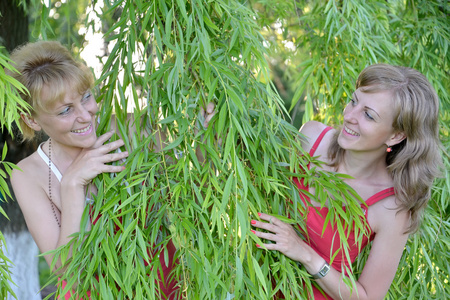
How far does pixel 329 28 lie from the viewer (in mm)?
2141

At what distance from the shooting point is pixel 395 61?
2.30 meters

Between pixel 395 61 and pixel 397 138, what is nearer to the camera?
pixel 397 138

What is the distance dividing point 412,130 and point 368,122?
5.6 inches

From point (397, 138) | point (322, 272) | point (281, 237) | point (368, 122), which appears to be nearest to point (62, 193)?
point (281, 237)

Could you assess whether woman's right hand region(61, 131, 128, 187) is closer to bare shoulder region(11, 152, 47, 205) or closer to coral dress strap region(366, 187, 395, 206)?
bare shoulder region(11, 152, 47, 205)

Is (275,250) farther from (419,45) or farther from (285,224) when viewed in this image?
(419,45)

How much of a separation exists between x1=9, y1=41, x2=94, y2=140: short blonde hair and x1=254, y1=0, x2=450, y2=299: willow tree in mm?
836

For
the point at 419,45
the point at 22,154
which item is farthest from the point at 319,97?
the point at 22,154

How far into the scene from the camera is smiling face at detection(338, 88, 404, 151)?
5.13 ft

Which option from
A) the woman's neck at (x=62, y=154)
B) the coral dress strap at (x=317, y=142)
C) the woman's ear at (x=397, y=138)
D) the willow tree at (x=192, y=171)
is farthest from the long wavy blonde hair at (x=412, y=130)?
the woman's neck at (x=62, y=154)

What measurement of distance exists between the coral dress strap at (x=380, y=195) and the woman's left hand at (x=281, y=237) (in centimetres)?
31

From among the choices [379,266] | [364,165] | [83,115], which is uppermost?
[83,115]

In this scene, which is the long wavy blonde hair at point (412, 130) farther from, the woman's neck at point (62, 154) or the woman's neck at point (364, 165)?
the woman's neck at point (62, 154)

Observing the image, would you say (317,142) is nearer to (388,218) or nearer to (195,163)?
(388,218)
